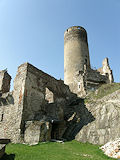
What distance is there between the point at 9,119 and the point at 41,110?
2.82 m

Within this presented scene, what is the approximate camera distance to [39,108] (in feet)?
43.5

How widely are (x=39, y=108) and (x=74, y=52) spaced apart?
12831 millimetres

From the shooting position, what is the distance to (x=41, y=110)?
13438mm

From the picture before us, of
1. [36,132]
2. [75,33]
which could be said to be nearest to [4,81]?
[36,132]

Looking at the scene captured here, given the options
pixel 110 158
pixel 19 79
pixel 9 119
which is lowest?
pixel 110 158

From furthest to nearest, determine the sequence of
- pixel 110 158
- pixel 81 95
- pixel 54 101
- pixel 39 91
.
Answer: pixel 81 95
pixel 54 101
pixel 39 91
pixel 110 158

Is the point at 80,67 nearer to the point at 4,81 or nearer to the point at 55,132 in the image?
the point at 4,81

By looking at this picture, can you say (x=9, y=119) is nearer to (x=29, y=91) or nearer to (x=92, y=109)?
(x=29, y=91)

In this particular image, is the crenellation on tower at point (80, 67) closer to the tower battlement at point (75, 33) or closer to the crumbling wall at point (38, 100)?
the tower battlement at point (75, 33)

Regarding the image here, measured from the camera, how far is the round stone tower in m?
22.5

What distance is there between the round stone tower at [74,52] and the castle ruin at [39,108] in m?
3.90

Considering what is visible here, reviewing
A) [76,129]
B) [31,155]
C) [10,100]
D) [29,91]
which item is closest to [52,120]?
[76,129]

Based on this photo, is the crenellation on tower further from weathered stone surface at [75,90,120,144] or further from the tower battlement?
weathered stone surface at [75,90,120,144]

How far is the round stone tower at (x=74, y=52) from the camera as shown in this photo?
73.8ft
